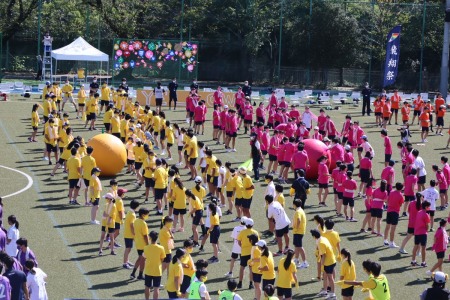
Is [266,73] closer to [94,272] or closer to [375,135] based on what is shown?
[375,135]

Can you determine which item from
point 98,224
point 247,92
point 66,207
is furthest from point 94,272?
point 247,92

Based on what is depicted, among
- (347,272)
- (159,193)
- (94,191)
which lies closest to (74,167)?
(94,191)

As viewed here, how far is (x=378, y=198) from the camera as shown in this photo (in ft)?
74.8

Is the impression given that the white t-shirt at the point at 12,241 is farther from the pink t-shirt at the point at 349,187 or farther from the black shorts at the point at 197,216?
the pink t-shirt at the point at 349,187

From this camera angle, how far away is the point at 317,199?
89.1 ft

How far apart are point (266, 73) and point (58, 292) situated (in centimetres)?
4514

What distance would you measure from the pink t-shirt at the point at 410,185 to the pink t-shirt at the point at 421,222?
400 centimetres

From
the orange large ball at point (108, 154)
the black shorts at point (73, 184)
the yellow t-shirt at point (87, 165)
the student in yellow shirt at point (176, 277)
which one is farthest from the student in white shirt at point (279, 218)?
the orange large ball at point (108, 154)

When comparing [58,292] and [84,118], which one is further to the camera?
[84,118]

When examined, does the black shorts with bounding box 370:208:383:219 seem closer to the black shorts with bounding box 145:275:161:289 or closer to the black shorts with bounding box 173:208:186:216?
the black shorts with bounding box 173:208:186:216

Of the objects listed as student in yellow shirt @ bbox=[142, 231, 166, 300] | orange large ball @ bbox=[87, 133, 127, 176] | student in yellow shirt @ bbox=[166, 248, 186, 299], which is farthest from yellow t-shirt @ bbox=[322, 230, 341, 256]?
orange large ball @ bbox=[87, 133, 127, 176]

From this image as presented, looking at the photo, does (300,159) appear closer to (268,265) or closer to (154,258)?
(268,265)

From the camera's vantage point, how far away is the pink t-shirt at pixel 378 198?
22.7 metres

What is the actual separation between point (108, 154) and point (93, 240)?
672 cm
